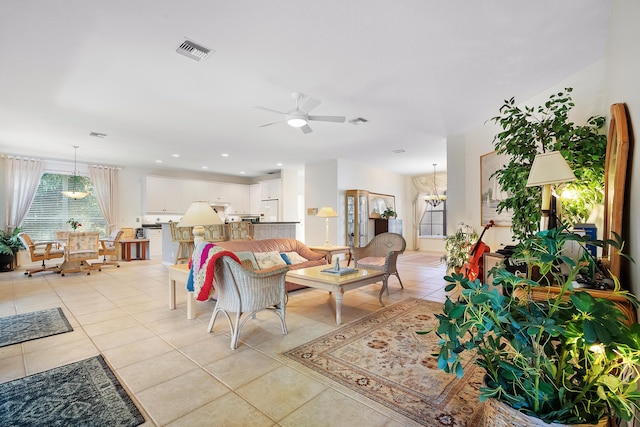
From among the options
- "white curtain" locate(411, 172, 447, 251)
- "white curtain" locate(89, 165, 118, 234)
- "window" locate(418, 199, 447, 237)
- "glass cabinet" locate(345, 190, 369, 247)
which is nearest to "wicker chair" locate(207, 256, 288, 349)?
"glass cabinet" locate(345, 190, 369, 247)

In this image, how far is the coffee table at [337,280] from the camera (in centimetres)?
323

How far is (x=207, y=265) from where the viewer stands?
104 inches

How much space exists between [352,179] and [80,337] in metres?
6.67

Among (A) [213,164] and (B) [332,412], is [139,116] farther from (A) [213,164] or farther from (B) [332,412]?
(B) [332,412]

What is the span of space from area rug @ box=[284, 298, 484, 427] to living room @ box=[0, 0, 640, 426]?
3.76ft

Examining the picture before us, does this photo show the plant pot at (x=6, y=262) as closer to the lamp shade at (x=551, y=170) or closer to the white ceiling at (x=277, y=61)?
the white ceiling at (x=277, y=61)

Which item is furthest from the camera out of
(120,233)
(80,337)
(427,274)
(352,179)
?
(352,179)

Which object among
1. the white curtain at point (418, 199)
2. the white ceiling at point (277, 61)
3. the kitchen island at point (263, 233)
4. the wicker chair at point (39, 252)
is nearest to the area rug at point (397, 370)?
the white ceiling at point (277, 61)

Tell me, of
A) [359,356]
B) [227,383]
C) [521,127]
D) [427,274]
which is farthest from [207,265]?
[427,274]

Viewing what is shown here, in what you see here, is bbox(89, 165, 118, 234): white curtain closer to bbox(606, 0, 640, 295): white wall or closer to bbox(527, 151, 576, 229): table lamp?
bbox(527, 151, 576, 229): table lamp

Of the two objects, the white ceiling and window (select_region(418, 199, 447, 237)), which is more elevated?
the white ceiling

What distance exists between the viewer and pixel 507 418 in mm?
1123

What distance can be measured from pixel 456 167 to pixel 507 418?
509 cm

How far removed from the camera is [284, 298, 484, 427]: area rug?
70.7 inches
